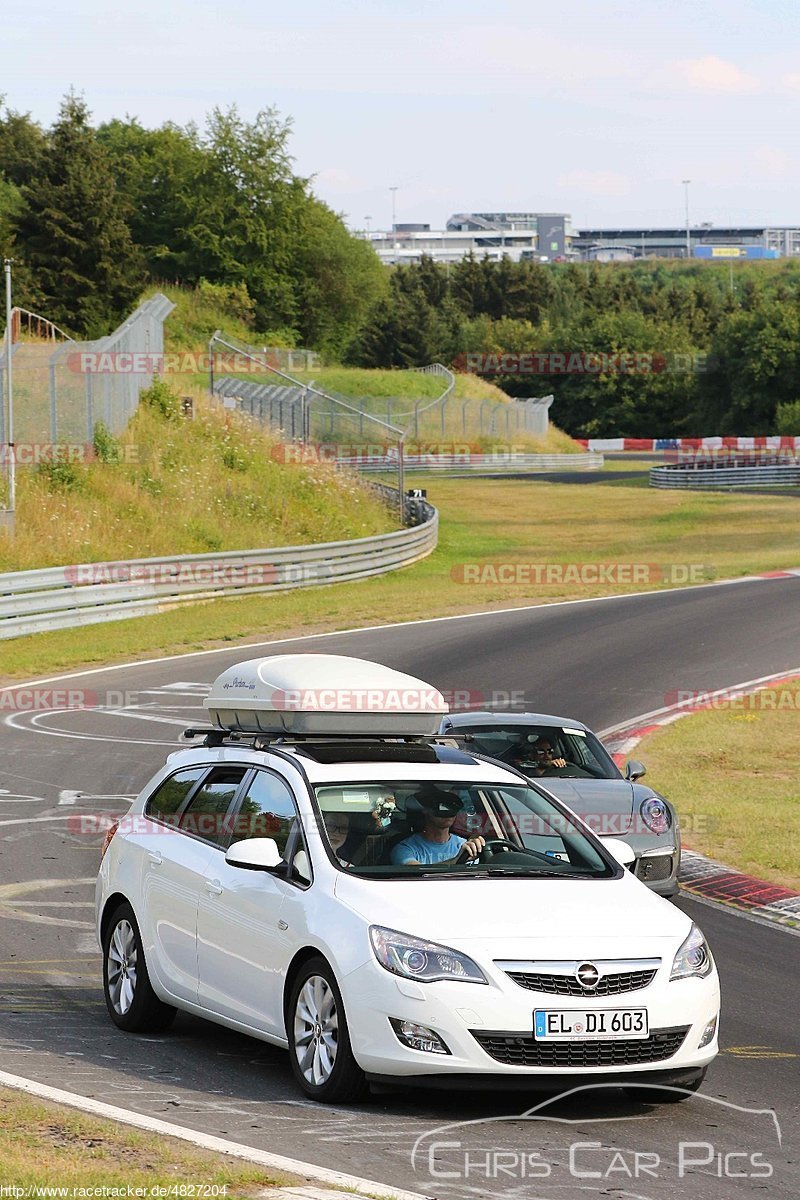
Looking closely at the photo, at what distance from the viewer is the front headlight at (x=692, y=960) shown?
6.95 meters

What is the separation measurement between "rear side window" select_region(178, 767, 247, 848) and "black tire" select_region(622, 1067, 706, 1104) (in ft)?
7.80

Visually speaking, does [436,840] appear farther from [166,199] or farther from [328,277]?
[328,277]

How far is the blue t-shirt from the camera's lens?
757 centimetres

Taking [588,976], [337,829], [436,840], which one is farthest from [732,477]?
[588,976]

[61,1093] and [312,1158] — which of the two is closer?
[312,1158]

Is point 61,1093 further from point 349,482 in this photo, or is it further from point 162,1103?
point 349,482

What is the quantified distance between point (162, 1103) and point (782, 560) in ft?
127

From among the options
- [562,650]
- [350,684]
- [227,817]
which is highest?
[350,684]

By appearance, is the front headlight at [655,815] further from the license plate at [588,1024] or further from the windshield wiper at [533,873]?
the license plate at [588,1024]

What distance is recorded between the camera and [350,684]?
28.0 feet

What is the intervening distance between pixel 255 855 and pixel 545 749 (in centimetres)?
592

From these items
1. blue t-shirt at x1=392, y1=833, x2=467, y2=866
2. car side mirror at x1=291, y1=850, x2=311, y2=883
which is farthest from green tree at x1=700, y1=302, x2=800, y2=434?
car side mirror at x1=291, y1=850, x2=311, y2=883

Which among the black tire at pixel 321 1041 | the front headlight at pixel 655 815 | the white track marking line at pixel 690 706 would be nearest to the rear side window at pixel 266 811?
the black tire at pixel 321 1041

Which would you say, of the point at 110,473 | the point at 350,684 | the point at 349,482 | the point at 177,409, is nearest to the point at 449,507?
the point at 349,482
